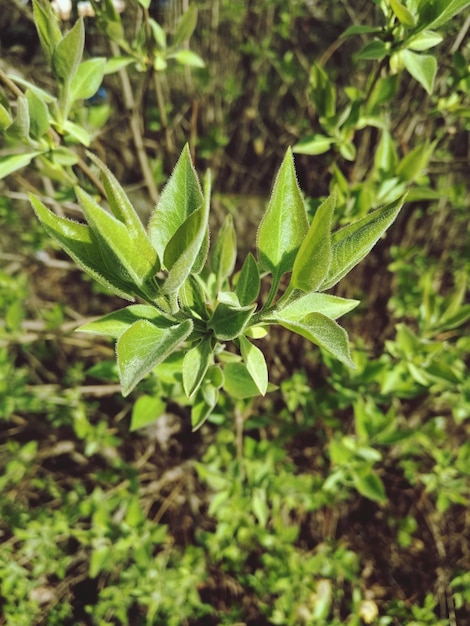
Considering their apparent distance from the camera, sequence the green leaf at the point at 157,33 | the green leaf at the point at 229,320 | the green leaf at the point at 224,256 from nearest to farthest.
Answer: the green leaf at the point at 229,320, the green leaf at the point at 224,256, the green leaf at the point at 157,33

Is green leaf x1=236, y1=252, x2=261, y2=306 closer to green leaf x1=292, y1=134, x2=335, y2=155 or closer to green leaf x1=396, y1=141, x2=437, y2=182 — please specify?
green leaf x1=292, y1=134, x2=335, y2=155

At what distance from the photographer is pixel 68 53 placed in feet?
3.04

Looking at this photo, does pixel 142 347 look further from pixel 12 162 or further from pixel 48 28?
pixel 48 28

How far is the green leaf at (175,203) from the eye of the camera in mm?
714

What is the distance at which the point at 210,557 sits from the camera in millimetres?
2168

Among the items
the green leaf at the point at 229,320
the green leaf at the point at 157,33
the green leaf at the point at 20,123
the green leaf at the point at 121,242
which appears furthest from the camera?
the green leaf at the point at 157,33

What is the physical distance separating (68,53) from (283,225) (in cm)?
62

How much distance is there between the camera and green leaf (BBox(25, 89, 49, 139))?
2.94 ft

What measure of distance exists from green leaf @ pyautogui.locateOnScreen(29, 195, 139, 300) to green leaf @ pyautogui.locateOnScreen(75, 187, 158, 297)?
13 millimetres

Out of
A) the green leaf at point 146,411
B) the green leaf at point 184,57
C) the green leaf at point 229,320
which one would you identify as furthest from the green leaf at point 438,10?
the green leaf at point 146,411

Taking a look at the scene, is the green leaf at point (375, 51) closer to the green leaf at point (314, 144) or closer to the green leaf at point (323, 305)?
the green leaf at point (314, 144)

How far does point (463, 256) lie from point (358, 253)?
75.8 inches

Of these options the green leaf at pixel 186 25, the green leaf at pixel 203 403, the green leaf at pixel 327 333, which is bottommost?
the green leaf at pixel 203 403

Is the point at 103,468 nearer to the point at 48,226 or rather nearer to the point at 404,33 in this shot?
the point at 48,226
